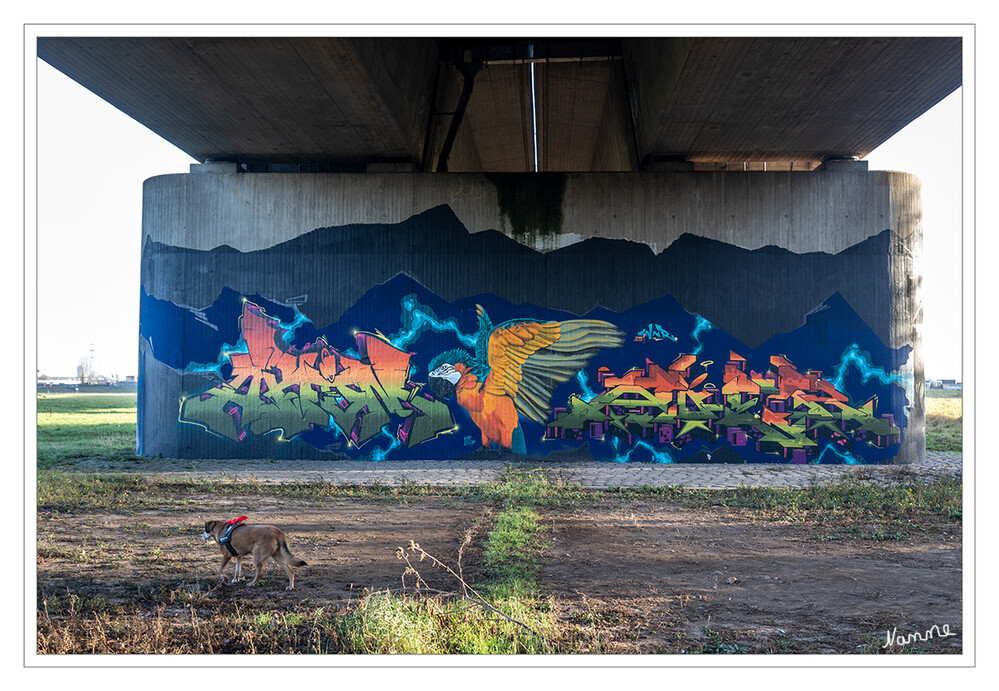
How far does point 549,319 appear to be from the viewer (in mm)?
15180

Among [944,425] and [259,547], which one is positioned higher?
[259,547]

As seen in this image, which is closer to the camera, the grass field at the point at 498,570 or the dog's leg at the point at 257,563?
the grass field at the point at 498,570

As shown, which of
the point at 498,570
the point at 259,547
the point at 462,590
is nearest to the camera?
the point at 462,590

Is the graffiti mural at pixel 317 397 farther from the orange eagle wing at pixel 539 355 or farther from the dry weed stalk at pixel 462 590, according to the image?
the dry weed stalk at pixel 462 590

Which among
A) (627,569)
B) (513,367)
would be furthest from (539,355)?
(627,569)

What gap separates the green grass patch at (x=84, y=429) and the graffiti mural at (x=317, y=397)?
2328mm

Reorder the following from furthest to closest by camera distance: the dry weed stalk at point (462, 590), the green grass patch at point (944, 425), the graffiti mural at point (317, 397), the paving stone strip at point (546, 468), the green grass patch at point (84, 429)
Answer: the green grass patch at point (944, 425) → the green grass patch at point (84, 429) → the graffiti mural at point (317, 397) → the paving stone strip at point (546, 468) → the dry weed stalk at point (462, 590)

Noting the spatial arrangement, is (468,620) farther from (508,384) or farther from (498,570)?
(508,384)

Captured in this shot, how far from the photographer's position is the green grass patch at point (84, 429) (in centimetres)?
1534

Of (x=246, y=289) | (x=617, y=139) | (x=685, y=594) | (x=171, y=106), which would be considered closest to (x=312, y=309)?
(x=246, y=289)

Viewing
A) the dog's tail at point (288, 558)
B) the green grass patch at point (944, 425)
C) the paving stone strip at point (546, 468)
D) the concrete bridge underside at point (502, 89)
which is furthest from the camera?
the green grass patch at point (944, 425)

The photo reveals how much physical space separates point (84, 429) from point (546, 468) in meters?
14.9

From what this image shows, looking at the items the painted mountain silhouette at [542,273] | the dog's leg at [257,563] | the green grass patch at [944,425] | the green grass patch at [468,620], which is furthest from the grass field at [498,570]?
the painted mountain silhouette at [542,273]

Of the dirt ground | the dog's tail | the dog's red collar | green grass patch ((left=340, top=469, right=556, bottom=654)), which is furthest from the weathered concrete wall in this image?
the dog's tail
